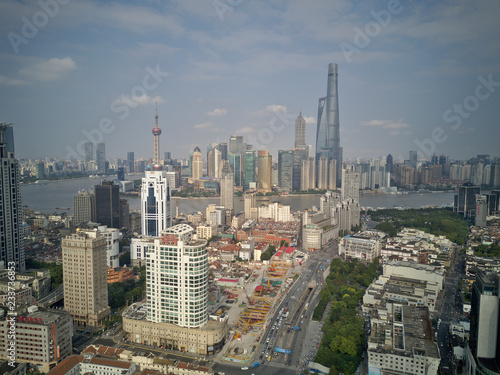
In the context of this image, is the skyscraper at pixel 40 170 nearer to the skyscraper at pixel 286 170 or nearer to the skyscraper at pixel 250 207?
the skyscraper at pixel 250 207

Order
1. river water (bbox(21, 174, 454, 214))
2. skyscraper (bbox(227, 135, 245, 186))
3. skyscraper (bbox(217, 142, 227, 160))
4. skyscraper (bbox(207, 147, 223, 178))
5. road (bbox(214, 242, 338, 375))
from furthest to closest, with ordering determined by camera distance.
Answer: skyscraper (bbox(217, 142, 227, 160)), skyscraper (bbox(207, 147, 223, 178)), skyscraper (bbox(227, 135, 245, 186)), river water (bbox(21, 174, 454, 214)), road (bbox(214, 242, 338, 375))

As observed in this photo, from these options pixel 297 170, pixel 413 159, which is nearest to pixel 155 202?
pixel 297 170

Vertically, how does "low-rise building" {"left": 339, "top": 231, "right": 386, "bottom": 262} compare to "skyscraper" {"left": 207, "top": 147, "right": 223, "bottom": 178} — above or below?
below

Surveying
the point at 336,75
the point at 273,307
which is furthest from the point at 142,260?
the point at 336,75

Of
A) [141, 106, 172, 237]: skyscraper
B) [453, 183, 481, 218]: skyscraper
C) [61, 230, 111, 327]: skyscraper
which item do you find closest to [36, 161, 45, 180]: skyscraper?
[141, 106, 172, 237]: skyscraper

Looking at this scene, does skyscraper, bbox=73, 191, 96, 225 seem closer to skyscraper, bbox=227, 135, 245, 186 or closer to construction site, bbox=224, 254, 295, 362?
construction site, bbox=224, 254, 295, 362

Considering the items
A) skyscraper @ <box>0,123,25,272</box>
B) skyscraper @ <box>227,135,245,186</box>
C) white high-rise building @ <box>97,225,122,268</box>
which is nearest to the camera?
skyscraper @ <box>0,123,25,272</box>
